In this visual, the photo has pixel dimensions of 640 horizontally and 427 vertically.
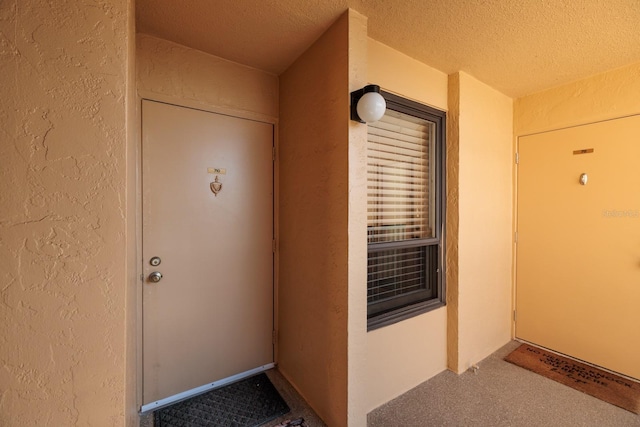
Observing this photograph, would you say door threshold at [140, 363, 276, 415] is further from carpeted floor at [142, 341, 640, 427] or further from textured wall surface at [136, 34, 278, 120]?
textured wall surface at [136, 34, 278, 120]

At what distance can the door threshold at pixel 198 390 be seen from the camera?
1757mm

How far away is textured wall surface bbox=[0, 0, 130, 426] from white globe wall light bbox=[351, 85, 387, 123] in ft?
3.43

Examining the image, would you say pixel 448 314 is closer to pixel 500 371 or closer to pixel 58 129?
pixel 500 371

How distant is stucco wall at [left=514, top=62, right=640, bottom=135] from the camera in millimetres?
2092

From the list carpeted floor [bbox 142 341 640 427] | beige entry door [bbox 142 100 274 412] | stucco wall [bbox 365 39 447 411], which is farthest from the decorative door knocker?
carpeted floor [bbox 142 341 640 427]

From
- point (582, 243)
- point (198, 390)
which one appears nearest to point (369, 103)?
point (198, 390)

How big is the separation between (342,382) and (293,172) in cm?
144

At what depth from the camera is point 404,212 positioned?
210 centimetres

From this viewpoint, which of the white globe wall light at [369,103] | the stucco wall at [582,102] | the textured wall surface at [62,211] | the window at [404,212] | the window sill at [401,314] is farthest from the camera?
the stucco wall at [582,102]

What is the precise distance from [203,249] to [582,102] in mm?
3419

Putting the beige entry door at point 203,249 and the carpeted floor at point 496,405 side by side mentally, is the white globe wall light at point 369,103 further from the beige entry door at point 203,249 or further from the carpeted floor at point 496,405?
the carpeted floor at point 496,405

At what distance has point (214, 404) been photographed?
182 centimetres

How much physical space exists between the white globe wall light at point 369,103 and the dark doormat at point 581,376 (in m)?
2.54

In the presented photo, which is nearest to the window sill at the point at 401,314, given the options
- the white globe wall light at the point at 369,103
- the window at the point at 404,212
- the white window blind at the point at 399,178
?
the window at the point at 404,212
